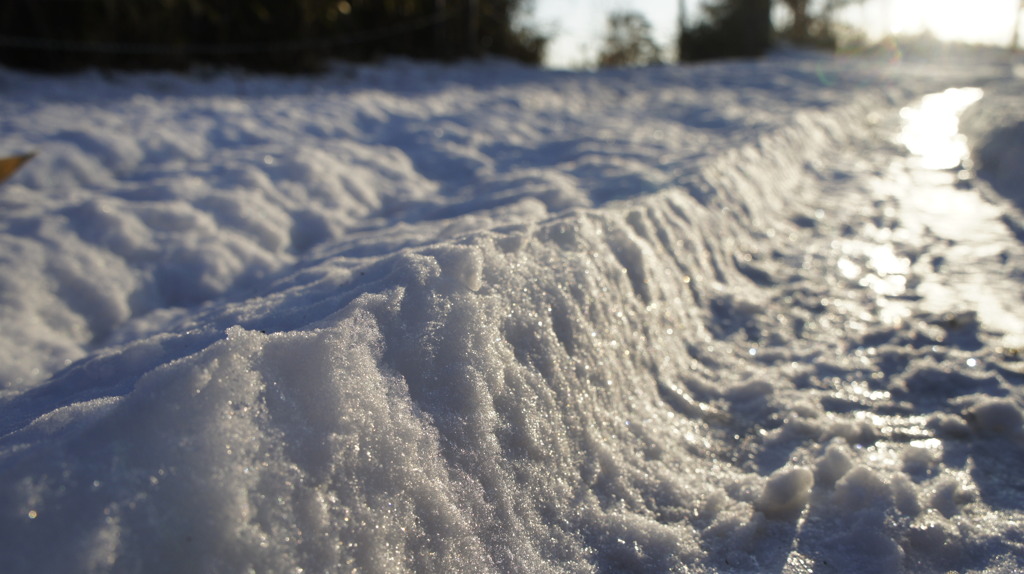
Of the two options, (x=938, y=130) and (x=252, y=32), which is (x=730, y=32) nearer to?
(x=938, y=130)

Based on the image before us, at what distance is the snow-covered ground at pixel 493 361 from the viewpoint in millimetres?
988

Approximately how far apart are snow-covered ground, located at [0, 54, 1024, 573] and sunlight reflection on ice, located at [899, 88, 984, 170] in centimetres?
90

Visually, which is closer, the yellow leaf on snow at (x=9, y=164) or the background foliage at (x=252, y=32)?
the yellow leaf on snow at (x=9, y=164)

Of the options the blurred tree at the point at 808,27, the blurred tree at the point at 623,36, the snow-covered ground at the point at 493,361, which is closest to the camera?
the snow-covered ground at the point at 493,361

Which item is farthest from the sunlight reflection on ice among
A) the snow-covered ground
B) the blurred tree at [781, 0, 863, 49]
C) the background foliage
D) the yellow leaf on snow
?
the blurred tree at [781, 0, 863, 49]

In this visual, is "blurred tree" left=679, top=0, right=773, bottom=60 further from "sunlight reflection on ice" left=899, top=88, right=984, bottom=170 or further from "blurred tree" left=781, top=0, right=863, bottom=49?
"sunlight reflection on ice" left=899, top=88, right=984, bottom=170

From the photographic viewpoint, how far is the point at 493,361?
4.56 feet

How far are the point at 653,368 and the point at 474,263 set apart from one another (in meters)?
0.66

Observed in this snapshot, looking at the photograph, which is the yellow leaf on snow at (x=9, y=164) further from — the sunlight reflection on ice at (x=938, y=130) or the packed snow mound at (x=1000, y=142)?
the sunlight reflection on ice at (x=938, y=130)

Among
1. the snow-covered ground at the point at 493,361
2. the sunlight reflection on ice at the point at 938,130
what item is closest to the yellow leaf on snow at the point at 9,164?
the snow-covered ground at the point at 493,361

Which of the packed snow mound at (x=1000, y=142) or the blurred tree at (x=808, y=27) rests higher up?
the blurred tree at (x=808, y=27)

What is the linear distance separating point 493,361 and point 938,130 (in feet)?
21.6

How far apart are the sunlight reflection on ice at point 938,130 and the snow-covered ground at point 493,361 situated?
35.5 inches

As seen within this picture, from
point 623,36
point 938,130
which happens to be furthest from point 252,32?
point 623,36
